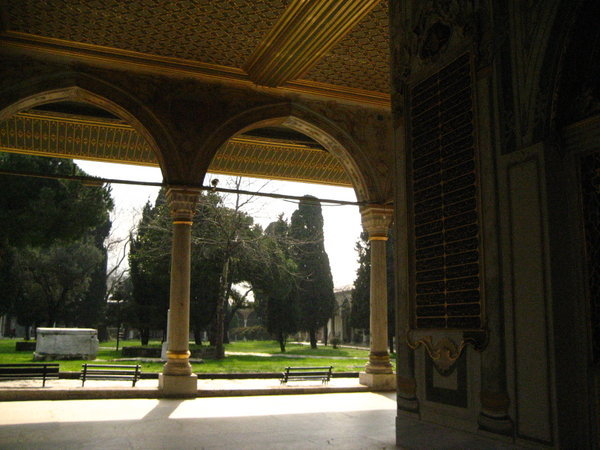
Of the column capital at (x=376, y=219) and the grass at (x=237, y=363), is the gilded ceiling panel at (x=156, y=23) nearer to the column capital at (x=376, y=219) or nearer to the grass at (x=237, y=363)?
the column capital at (x=376, y=219)

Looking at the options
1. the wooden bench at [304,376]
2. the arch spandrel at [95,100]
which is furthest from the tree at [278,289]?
the arch spandrel at [95,100]

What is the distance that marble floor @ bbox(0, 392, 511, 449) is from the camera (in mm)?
5699

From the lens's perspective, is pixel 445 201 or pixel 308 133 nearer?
pixel 445 201

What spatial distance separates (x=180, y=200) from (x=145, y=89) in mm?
1999

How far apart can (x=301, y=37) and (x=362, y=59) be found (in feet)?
4.59

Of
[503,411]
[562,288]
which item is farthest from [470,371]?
[562,288]

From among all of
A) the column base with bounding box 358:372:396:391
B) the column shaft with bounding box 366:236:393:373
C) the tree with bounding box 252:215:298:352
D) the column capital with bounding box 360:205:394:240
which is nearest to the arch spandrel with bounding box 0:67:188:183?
the column capital with bounding box 360:205:394:240

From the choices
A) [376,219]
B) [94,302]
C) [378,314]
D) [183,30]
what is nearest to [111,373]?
[378,314]

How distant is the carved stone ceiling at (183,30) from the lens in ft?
25.7

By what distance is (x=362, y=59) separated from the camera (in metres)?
9.41

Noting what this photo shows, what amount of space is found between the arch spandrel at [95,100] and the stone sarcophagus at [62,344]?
31.4ft

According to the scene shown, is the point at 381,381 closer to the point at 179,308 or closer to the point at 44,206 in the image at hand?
the point at 179,308

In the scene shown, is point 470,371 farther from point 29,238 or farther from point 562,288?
point 29,238

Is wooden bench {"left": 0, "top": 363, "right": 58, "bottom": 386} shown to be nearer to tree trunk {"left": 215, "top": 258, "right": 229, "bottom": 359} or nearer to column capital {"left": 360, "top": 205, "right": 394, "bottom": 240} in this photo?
column capital {"left": 360, "top": 205, "right": 394, "bottom": 240}
